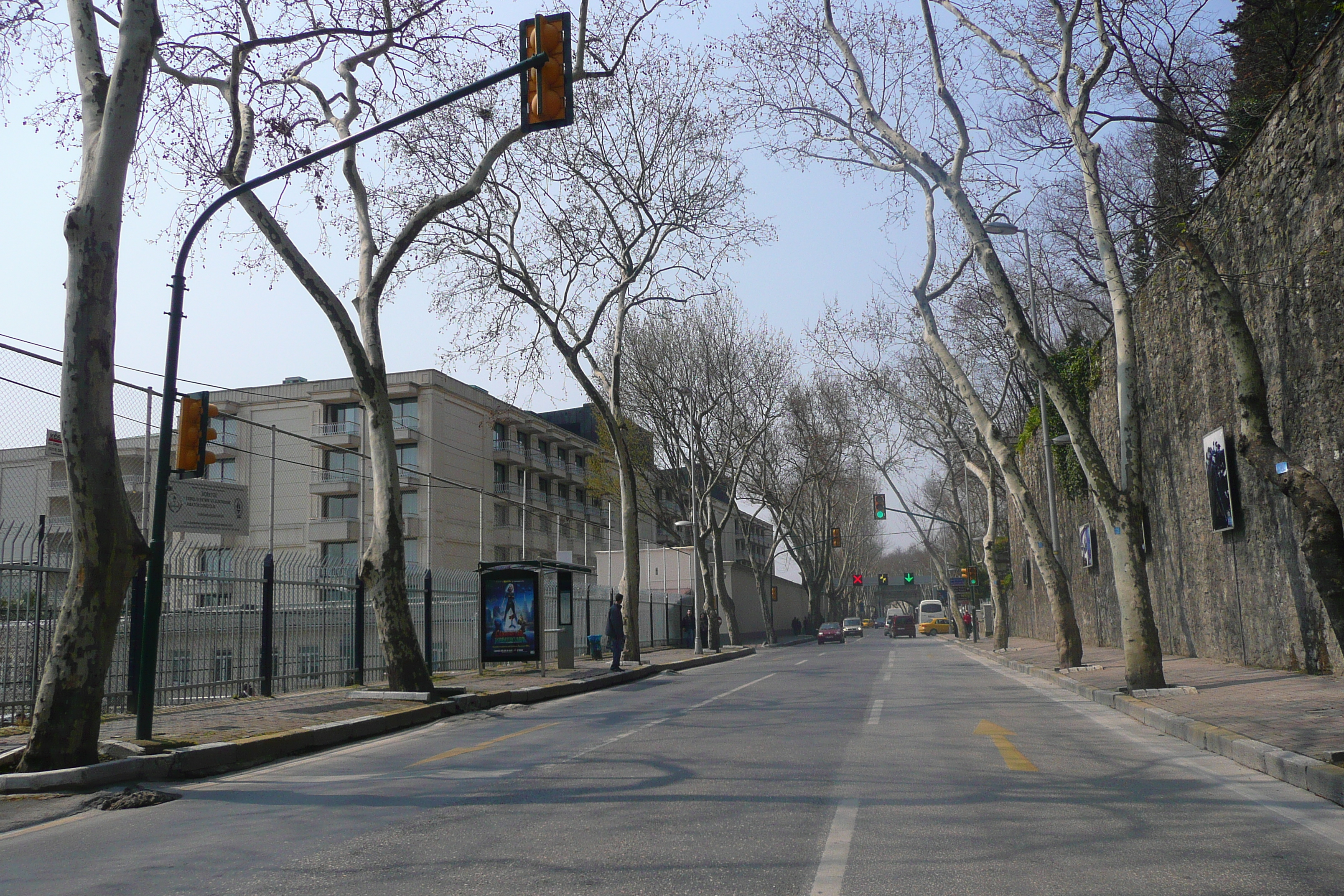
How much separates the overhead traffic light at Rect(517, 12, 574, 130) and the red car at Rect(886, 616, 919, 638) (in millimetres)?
62565

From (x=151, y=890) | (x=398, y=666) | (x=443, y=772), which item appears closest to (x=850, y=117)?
(x=398, y=666)

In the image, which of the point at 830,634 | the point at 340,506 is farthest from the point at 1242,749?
the point at 340,506

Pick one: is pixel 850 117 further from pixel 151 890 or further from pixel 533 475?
pixel 533 475

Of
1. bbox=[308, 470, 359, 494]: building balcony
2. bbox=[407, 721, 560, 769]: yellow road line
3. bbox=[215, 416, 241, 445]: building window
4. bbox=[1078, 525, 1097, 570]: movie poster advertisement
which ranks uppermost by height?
bbox=[215, 416, 241, 445]: building window

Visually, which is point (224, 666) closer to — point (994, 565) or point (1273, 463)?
point (1273, 463)

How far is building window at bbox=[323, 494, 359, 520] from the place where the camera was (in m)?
48.5

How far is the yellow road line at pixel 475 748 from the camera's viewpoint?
9391 mm

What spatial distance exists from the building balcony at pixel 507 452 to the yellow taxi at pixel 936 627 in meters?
36.7

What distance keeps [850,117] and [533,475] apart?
43.9 metres

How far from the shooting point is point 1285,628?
46.5 feet

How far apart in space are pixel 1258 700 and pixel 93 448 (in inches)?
477

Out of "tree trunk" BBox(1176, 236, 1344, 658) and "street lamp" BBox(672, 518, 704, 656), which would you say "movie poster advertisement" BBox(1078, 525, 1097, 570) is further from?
"tree trunk" BBox(1176, 236, 1344, 658)

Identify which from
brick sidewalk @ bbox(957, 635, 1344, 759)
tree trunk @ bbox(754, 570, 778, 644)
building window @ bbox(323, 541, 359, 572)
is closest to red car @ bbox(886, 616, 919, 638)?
tree trunk @ bbox(754, 570, 778, 644)

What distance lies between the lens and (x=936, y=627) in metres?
76.9
